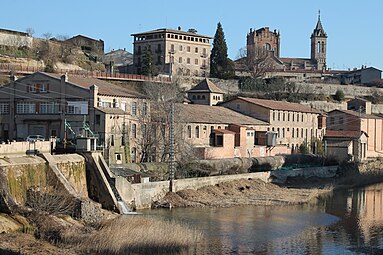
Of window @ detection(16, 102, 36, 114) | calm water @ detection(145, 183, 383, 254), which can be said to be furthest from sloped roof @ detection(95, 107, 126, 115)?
calm water @ detection(145, 183, 383, 254)

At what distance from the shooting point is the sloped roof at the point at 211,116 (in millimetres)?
54281

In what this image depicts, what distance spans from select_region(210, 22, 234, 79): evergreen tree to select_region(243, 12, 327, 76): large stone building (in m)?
9.75

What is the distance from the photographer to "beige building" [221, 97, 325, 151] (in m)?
65.6

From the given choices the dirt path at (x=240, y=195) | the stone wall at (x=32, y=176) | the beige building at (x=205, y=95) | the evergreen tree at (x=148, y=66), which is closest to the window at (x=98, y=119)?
the dirt path at (x=240, y=195)

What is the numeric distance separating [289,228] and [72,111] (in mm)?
20606

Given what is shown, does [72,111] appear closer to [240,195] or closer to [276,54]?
[240,195]

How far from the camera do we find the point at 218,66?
287 feet

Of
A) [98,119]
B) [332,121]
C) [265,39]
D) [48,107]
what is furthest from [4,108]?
[265,39]

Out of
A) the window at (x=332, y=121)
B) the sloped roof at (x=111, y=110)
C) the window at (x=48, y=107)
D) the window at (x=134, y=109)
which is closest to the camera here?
the sloped roof at (x=111, y=110)

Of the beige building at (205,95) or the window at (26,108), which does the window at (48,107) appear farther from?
the beige building at (205,95)

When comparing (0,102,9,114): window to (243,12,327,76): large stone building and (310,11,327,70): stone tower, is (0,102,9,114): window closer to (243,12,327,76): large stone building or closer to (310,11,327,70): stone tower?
(243,12,327,76): large stone building

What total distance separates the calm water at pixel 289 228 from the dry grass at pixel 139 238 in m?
0.90

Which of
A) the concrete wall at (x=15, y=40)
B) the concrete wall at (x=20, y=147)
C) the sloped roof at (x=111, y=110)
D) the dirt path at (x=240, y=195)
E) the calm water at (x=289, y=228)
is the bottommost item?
the calm water at (x=289, y=228)

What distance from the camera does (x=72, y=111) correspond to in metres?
47.2
